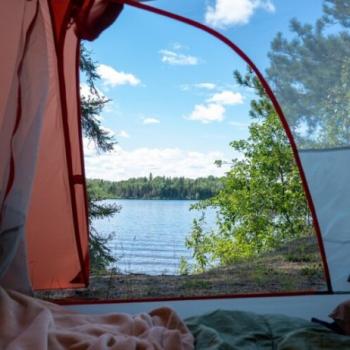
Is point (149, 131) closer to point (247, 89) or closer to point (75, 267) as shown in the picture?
point (247, 89)

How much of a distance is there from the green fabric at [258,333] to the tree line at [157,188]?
3387 mm

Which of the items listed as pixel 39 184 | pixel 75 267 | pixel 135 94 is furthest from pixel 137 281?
pixel 135 94

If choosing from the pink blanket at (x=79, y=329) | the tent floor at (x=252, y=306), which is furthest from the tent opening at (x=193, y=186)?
the pink blanket at (x=79, y=329)

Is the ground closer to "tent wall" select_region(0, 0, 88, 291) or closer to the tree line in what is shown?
"tent wall" select_region(0, 0, 88, 291)

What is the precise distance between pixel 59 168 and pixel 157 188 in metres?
2.86

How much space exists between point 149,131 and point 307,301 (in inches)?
219

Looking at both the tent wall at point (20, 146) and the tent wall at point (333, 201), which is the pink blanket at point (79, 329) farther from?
the tent wall at point (333, 201)

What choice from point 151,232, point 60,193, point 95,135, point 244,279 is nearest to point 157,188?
point 151,232

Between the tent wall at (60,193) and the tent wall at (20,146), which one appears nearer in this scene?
the tent wall at (20,146)

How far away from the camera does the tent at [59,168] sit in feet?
5.57

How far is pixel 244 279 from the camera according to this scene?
4344mm

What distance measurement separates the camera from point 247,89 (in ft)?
19.0

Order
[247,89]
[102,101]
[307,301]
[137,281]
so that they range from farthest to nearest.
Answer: [247,89]
[102,101]
[137,281]
[307,301]

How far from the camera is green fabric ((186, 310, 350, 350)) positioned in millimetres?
1345
